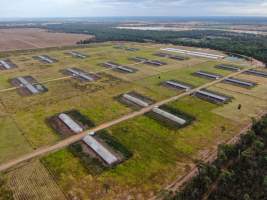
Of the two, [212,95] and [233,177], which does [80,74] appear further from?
[233,177]

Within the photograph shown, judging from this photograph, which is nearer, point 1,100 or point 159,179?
point 159,179

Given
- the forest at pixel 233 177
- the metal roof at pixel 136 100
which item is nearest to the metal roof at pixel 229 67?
the metal roof at pixel 136 100

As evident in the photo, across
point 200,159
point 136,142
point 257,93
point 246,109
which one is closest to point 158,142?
point 136,142

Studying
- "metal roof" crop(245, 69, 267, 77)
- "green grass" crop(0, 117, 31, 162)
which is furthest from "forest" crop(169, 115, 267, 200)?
"metal roof" crop(245, 69, 267, 77)

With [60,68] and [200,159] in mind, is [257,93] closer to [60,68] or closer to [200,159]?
[200,159]

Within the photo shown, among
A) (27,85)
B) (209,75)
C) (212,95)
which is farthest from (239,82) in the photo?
(27,85)

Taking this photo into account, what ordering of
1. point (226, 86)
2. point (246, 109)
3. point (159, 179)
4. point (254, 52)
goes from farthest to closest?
point (254, 52)
point (226, 86)
point (246, 109)
point (159, 179)

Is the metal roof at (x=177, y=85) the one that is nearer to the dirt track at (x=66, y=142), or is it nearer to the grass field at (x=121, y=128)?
the grass field at (x=121, y=128)
